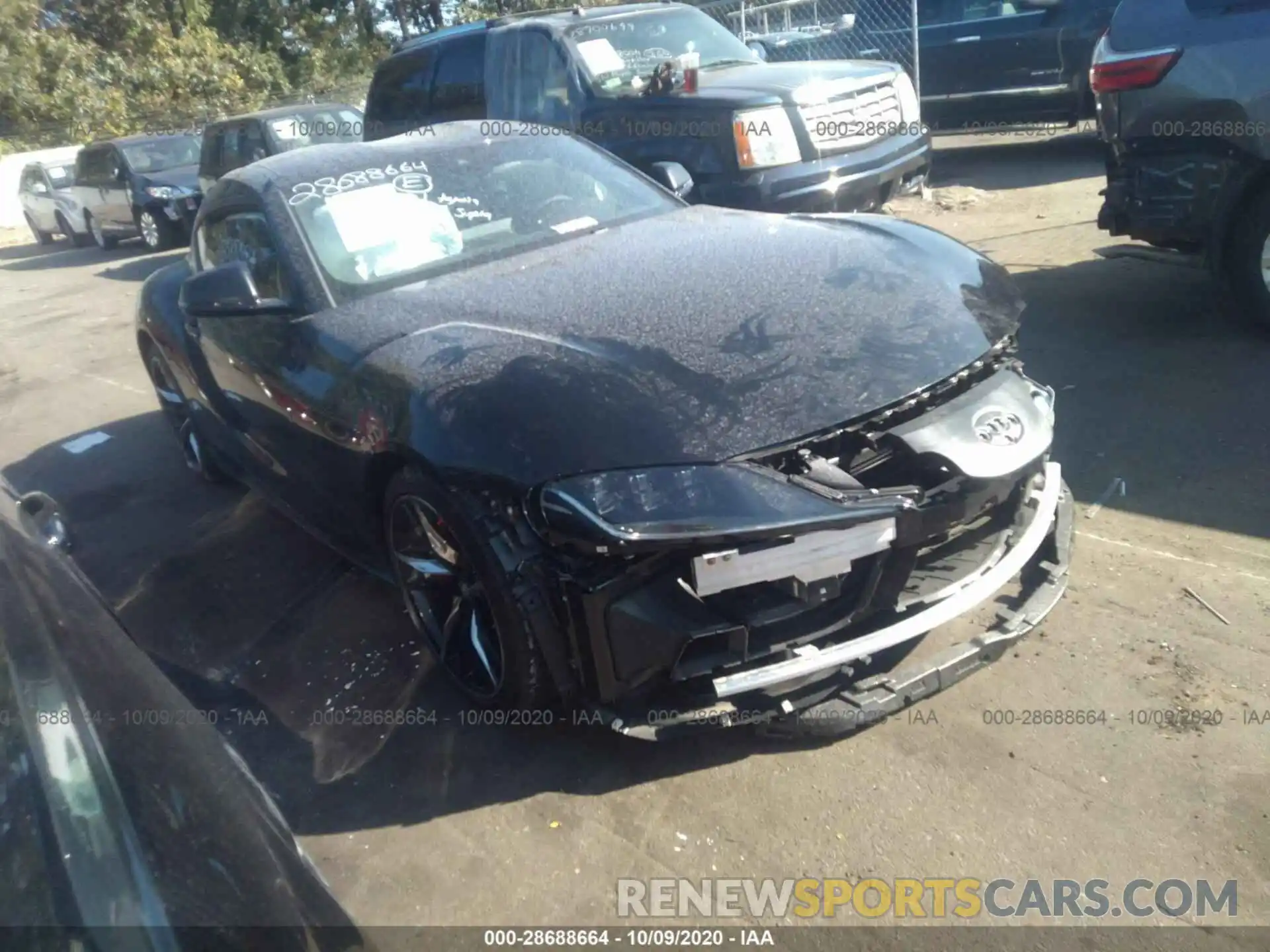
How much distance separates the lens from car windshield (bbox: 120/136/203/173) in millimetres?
16109

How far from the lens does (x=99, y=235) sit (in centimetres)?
1736

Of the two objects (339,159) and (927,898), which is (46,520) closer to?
(339,159)

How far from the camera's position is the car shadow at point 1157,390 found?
4156mm

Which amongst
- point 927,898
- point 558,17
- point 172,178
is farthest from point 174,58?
point 927,898

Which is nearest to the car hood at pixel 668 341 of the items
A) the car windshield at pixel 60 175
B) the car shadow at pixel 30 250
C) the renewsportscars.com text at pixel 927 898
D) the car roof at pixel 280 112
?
the renewsportscars.com text at pixel 927 898

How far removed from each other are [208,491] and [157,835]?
453cm

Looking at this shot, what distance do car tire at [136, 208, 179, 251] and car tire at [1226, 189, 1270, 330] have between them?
1390 cm

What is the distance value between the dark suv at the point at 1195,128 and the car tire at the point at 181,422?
465 centimetres

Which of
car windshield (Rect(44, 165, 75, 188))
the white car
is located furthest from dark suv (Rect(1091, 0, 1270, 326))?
car windshield (Rect(44, 165, 75, 188))

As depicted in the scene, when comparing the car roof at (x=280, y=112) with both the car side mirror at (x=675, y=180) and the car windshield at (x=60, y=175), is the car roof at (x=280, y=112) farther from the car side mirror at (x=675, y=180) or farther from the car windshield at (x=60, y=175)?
the car side mirror at (x=675, y=180)

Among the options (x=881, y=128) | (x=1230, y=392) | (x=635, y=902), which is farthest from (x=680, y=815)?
(x=881, y=128)

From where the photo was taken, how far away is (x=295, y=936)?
60.4 inches

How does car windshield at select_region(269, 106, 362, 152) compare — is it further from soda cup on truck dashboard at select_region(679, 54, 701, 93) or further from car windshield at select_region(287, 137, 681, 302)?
car windshield at select_region(287, 137, 681, 302)

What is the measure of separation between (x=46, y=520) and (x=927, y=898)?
2.70 metres
